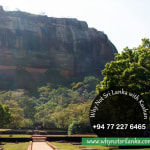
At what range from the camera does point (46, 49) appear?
12938cm

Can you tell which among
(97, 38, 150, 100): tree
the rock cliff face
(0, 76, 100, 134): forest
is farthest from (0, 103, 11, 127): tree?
the rock cliff face

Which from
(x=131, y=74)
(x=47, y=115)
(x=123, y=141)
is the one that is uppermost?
(x=47, y=115)

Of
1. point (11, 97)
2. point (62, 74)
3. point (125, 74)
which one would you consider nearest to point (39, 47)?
point (62, 74)

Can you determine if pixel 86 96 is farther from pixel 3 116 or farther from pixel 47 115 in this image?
pixel 3 116

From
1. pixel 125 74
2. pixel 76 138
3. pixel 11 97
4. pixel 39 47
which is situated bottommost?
pixel 76 138

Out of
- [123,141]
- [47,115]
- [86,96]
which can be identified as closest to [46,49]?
[86,96]

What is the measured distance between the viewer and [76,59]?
12962 cm

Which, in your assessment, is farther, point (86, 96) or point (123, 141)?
point (86, 96)

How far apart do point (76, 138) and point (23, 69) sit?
91.1 metres

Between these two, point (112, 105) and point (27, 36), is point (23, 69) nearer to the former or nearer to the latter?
point (27, 36)

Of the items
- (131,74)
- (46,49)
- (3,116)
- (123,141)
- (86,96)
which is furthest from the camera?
(46,49)

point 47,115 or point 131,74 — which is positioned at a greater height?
point 47,115

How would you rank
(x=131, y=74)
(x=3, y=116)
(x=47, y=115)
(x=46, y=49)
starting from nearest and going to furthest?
(x=131, y=74)
(x=3, y=116)
(x=47, y=115)
(x=46, y=49)

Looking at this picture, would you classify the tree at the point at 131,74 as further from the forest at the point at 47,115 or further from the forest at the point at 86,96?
the forest at the point at 47,115
